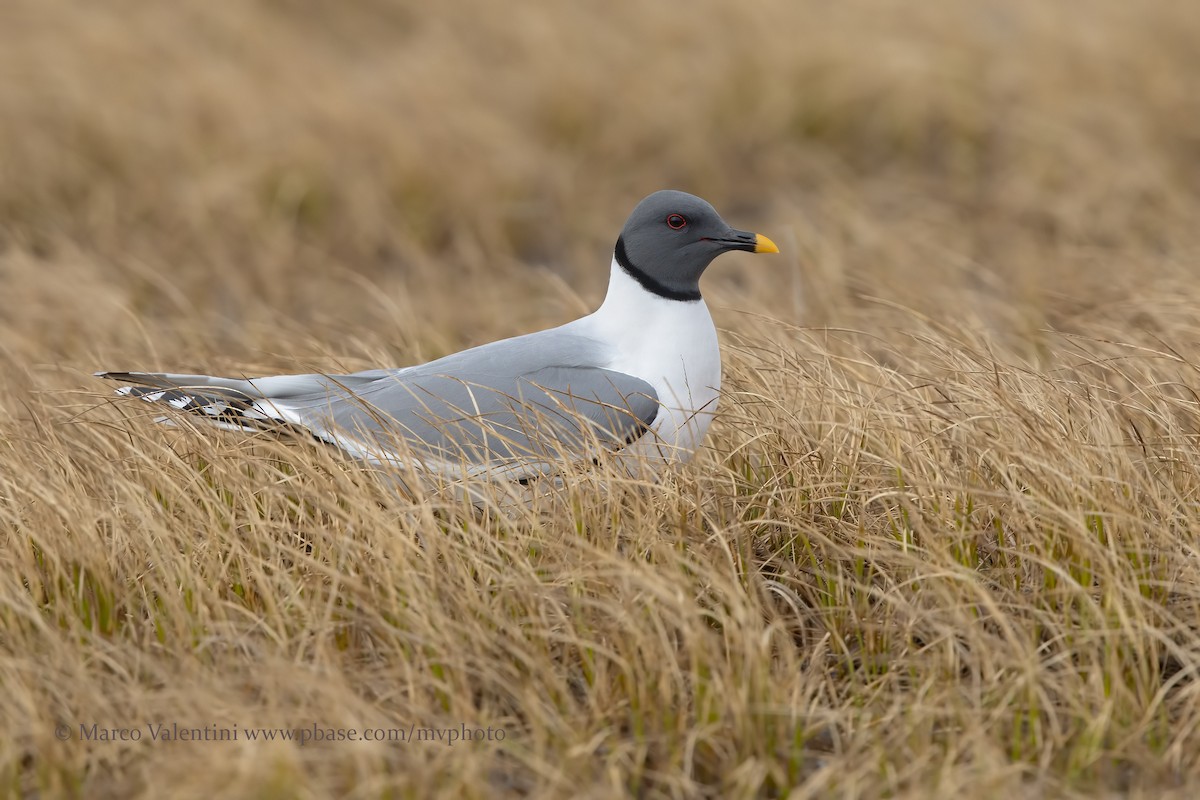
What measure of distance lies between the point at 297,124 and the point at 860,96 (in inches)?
146

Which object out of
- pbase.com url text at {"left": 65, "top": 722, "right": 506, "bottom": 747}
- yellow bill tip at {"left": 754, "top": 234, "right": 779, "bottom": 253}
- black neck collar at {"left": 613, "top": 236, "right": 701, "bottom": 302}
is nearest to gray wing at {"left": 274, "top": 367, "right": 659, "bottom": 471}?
black neck collar at {"left": 613, "top": 236, "right": 701, "bottom": 302}

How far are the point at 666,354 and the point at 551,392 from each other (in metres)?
0.34

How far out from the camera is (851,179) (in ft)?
28.9

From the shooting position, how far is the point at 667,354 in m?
3.84

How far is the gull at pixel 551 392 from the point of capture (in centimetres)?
369

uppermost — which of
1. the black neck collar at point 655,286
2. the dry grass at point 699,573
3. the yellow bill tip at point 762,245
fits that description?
the yellow bill tip at point 762,245

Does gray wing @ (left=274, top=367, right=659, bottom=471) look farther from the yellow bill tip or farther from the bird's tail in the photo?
the yellow bill tip

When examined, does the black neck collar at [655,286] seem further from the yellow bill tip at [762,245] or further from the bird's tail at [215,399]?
the bird's tail at [215,399]

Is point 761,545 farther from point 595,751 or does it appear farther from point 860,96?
point 860,96

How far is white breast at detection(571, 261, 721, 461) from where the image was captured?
12.3 ft

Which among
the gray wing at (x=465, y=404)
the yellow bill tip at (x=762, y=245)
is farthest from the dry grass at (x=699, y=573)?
the yellow bill tip at (x=762, y=245)

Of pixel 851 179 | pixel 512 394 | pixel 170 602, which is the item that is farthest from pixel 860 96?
pixel 170 602

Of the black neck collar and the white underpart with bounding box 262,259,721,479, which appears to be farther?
the black neck collar

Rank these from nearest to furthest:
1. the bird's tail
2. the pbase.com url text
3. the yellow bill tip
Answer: the pbase.com url text → the bird's tail → the yellow bill tip
